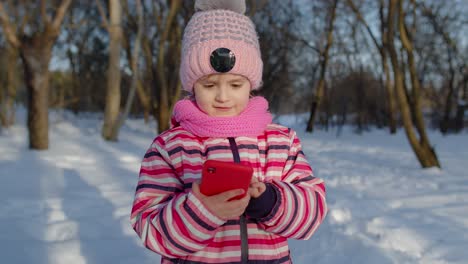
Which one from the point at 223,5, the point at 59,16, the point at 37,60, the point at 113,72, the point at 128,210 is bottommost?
the point at 128,210

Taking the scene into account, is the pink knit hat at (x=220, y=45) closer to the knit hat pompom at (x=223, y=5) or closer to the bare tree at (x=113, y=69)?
the knit hat pompom at (x=223, y=5)

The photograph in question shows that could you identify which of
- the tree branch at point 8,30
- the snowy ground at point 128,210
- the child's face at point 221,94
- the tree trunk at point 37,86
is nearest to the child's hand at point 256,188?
the child's face at point 221,94

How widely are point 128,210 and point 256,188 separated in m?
2.67

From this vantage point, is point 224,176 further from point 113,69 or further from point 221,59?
point 113,69

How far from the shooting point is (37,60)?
20.7ft

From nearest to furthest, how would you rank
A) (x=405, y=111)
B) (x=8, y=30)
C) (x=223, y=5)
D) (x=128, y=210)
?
(x=223, y=5), (x=128, y=210), (x=405, y=111), (x=8, y=30)

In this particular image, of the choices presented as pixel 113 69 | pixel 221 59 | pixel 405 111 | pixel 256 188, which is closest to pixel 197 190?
pixel 256 188

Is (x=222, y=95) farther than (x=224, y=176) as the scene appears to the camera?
Yes

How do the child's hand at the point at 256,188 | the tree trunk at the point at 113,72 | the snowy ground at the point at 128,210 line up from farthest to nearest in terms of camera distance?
the tree trunk at the point at 113,72
the snowy ground at the point at 128,210
the child's hand at the point at 256,188

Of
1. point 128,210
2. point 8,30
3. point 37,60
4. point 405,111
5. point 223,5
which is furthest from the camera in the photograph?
point 37,60

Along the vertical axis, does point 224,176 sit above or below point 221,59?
below

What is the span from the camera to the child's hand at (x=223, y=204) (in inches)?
38.8

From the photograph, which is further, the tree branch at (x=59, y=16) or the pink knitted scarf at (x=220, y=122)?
the tree branch at (x=59, y=16)

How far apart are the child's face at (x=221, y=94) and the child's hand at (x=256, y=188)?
0.31 m
